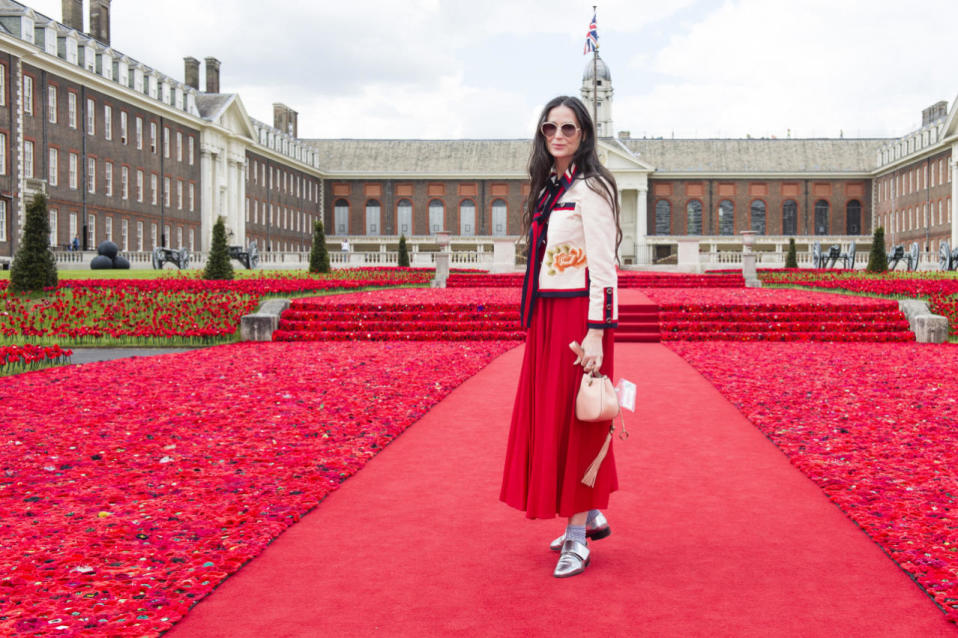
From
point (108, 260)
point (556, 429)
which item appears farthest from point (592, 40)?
point (556, 429)

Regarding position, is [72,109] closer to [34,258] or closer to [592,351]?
[34,258]

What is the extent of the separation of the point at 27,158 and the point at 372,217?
107 ft

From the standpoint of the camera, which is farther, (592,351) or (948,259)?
(948,259)

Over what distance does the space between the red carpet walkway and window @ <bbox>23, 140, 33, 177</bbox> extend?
34193mm

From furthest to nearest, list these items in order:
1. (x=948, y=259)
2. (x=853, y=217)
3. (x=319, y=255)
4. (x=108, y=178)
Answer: (x=853, y=217) < (x=108, y=178) < (x=948, y=259) < (x=319, y=255)

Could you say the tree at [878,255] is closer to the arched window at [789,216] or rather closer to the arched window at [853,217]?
the arched window at [789,216]

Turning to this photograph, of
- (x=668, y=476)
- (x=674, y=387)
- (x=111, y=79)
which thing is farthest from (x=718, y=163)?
(x=668, y=476)

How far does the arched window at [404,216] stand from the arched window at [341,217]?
13.1ft

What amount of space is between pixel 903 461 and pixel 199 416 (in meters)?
5.55

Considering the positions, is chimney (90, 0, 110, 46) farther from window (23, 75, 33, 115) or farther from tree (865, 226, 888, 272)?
tree (865, 226, 888, 272)

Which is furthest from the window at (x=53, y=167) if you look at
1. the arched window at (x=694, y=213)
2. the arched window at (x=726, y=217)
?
the arched window at (x=726, y=217)

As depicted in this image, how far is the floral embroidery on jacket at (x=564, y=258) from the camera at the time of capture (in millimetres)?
3898

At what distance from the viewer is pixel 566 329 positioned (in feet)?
12.7

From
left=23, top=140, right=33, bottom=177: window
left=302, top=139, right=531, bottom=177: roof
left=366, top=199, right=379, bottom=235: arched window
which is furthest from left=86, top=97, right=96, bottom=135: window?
left=366, top=199, right=379, bottom=235: arched window
